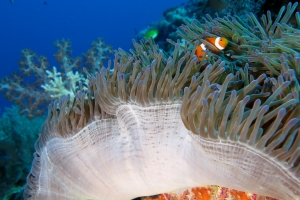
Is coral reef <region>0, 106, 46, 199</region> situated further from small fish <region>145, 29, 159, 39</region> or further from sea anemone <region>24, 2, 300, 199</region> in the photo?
small fish <region>145, 29, 159, 39</region>

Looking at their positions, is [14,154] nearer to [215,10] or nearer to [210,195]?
[210,195]

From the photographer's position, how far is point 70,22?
217 ft

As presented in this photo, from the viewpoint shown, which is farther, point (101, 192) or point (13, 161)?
point (13, 161)

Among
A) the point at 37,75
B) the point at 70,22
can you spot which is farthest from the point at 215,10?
the point at 70,22

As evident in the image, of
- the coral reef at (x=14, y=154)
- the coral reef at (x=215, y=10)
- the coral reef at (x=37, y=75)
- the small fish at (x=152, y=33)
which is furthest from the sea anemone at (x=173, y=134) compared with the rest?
the small fish at (x=152, y=33)

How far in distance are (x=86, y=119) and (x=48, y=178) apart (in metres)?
0.65

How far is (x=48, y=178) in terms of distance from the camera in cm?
209

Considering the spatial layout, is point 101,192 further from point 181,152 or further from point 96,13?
point 96,13

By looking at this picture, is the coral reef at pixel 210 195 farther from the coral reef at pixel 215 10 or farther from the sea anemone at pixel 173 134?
the coral reef at pixel 215 10

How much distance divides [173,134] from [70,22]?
230ft

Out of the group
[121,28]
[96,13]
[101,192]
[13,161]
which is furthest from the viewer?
[96,13]

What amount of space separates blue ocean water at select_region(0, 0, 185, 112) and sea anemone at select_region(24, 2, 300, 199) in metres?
51.9

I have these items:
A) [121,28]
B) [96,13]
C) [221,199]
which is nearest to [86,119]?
[221,199]

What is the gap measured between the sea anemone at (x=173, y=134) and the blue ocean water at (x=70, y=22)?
5192 cm
